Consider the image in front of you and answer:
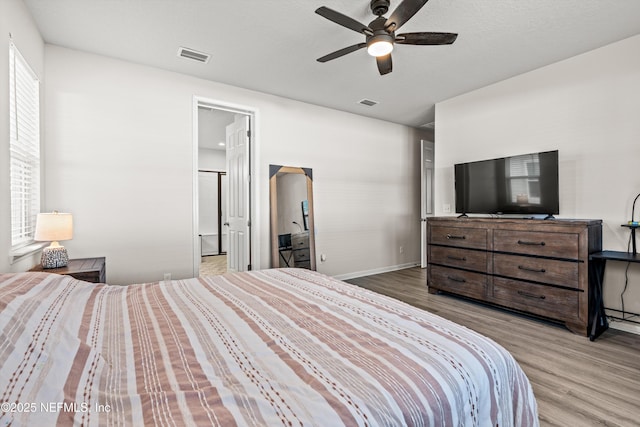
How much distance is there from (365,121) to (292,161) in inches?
62.6

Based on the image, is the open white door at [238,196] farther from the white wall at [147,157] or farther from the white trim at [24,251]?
the white trim at [24,251]

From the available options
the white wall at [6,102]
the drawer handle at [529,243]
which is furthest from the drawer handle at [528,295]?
the white wall at [6,102]

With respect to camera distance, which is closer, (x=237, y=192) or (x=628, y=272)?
(x=628, y=272)

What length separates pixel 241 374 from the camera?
894 millimetres

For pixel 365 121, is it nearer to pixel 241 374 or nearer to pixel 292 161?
pixel 292 161

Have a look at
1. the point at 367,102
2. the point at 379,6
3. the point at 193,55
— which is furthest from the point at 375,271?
the point at 193,55

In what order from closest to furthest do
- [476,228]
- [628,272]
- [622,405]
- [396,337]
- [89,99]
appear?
1. [396,337]
2. [622,405]
3. [628,272]
4. [89,99]
5. [476,228]

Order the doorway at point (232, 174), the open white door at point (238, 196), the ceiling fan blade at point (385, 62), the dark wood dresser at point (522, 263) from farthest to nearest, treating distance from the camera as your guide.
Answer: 1. the open white door at point (238, 196)
2. the doorway at point (232, 174)
3. the dark wood dresser at point (522, 263)
4. the ceiling fan blade at point (385, 62)

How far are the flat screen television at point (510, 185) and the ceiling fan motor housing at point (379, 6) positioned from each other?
2.21 metres

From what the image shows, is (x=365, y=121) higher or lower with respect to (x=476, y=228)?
higher

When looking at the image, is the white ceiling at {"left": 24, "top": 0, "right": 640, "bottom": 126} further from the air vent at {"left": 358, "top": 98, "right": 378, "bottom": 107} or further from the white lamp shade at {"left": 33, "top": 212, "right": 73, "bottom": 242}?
the white lamp shade at {"left": 33, "top": 212, "right": 73, "bottom": 242}

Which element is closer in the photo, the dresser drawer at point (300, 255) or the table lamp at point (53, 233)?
the table lamp at point (53, 233)

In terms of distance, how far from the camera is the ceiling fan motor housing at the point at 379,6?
7.18ft

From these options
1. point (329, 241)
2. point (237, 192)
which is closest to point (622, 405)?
point (329, 241)
